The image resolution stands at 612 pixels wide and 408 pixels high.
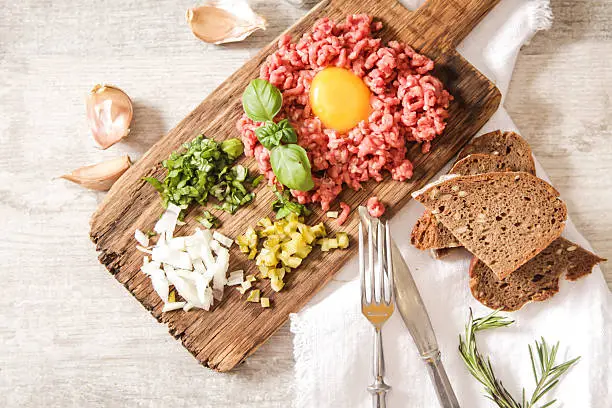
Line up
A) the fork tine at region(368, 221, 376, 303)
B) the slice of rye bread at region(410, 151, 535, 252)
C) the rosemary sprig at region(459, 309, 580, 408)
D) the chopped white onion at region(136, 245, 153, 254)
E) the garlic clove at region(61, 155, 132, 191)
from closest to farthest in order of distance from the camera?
the fork tine at region(368, 221, 376, 303)
the rosemary sprig at region(459, 309, 580, 408)
the slice of rye bread at region(410, 151, 535, 252)
the chopped white onion at region(136, 245, 153, 254)
the garlic clove at region(61, 155, 132, 191)

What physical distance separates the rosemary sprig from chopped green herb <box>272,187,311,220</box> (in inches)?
40.6

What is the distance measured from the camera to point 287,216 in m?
3.02

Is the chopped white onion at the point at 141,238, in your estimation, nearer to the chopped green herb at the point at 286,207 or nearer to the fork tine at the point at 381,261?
the chopped green herb at the point at 286,207

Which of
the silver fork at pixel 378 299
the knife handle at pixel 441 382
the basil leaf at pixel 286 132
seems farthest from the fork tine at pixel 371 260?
the basil leaf at pixel 286 132

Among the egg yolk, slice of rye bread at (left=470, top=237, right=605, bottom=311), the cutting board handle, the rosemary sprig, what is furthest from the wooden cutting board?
the rosemary sprig

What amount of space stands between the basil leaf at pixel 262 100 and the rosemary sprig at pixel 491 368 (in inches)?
57.8

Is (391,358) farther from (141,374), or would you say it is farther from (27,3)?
(27,3)

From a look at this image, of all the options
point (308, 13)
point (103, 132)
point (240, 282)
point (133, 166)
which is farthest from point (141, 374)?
point (308, 13)

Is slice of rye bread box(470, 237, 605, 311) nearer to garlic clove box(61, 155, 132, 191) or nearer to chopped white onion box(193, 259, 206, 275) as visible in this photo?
chopped white onion box(193, 259, 206, 275)

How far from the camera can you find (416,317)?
9.62ft

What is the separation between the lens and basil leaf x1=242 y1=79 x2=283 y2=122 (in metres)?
2.76

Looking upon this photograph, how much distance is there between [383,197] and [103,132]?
1606 millimetres

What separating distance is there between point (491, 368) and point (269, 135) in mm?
1667

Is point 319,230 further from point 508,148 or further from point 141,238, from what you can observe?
point 508,148
